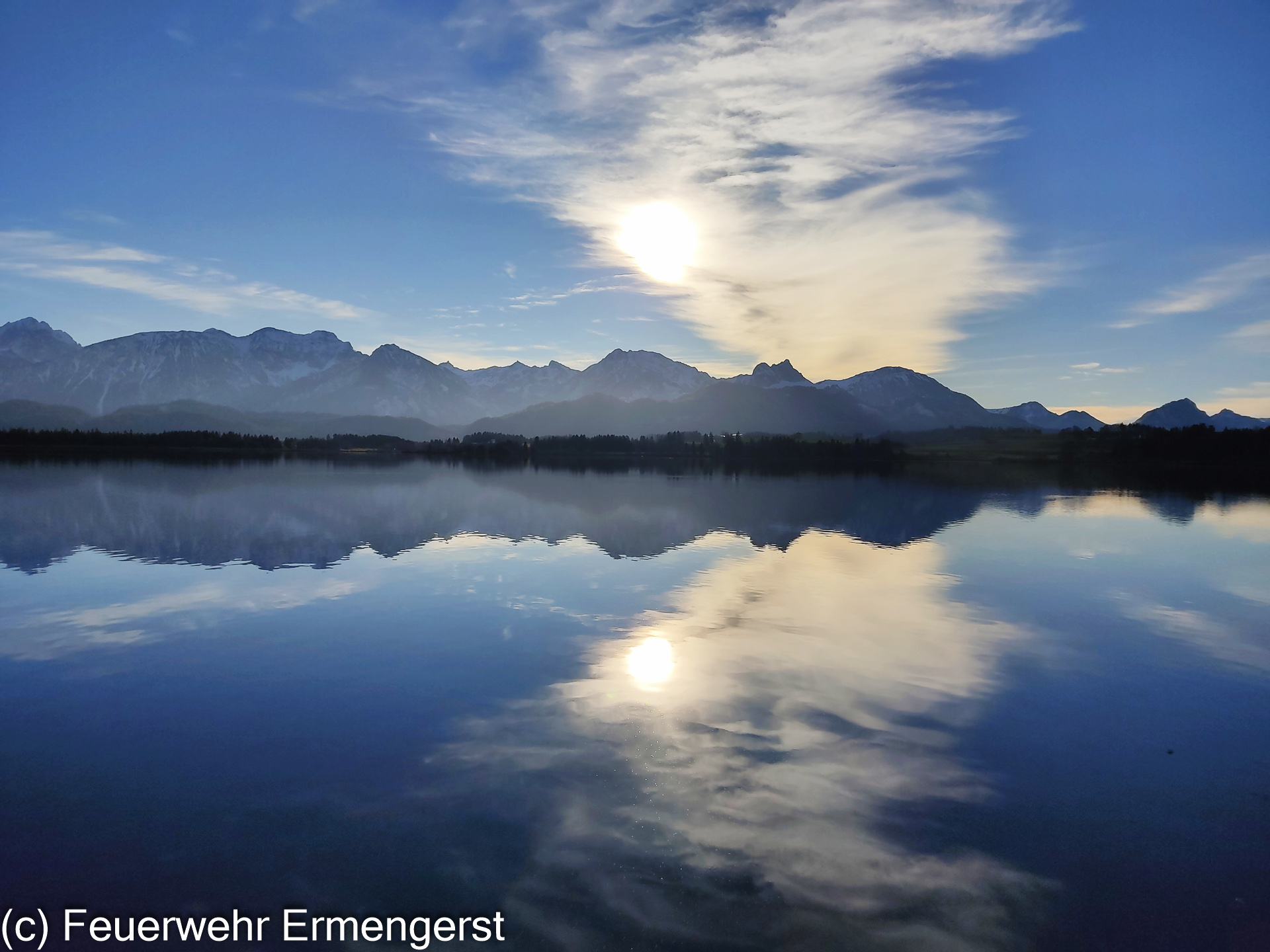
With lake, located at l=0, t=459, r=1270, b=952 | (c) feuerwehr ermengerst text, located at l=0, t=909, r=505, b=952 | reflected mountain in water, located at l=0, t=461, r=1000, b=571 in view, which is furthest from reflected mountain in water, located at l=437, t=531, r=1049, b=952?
reflected mountain in water, located at l=0, t=461, r=1000, b=571

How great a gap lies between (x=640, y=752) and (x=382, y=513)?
205 feet

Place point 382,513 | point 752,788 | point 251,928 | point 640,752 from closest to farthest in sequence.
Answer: point 251,928 < point 752,788 < point 640,752 < point 382,513

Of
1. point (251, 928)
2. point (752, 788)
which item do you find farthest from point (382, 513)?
point (251, 928)

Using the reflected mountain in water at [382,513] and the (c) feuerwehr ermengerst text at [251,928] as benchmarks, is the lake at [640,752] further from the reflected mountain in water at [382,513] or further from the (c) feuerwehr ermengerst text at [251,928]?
the reflected mountain in water at [382,513]

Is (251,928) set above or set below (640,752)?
below

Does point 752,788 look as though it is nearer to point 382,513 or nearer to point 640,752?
point 640,752

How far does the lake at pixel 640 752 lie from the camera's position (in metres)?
11.7

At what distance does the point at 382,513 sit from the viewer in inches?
2874

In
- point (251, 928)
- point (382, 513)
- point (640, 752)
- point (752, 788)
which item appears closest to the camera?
point (251, 928)

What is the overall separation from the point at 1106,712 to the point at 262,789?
25076 mm

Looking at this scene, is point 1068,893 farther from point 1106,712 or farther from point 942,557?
point 942,557

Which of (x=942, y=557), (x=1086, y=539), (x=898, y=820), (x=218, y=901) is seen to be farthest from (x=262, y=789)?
(x=1086, y=539)

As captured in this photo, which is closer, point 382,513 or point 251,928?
point 251,928

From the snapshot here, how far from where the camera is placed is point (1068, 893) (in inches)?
480
